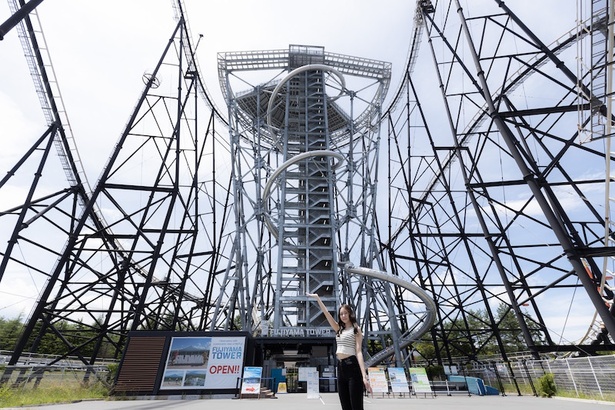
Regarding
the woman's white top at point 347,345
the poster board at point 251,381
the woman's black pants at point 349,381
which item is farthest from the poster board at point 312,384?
the woman's white top at point 347,345

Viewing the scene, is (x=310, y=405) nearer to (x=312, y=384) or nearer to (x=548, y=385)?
(x=312, y=384)

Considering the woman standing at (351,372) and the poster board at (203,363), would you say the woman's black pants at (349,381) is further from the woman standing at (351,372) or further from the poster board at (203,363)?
the poster board at (203,363)

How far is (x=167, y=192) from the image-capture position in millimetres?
18000

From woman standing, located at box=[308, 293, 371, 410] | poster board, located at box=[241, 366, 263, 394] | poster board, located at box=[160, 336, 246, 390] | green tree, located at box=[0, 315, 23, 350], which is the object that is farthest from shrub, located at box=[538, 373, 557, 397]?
green tree, located at box=[0, 315, 23, 350]

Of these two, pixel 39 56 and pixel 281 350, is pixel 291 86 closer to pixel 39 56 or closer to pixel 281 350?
pixel 39 56

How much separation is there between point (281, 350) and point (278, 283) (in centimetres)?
453

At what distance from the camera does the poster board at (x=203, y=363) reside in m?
13.0

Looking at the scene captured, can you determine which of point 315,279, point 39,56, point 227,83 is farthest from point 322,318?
point 39,56

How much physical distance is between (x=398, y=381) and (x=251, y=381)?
20.8ft

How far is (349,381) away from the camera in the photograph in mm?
3434

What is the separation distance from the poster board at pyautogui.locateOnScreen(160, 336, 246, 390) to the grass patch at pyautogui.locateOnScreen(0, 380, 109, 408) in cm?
222

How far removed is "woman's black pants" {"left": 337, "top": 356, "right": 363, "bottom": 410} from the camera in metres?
3.39

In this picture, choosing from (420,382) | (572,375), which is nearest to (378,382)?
Answer: (420,382)

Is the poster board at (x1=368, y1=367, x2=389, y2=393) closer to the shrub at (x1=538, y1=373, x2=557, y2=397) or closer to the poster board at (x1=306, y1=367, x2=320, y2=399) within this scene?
the poster board at (x1=306, y1=367, x2=320, y2=399)
